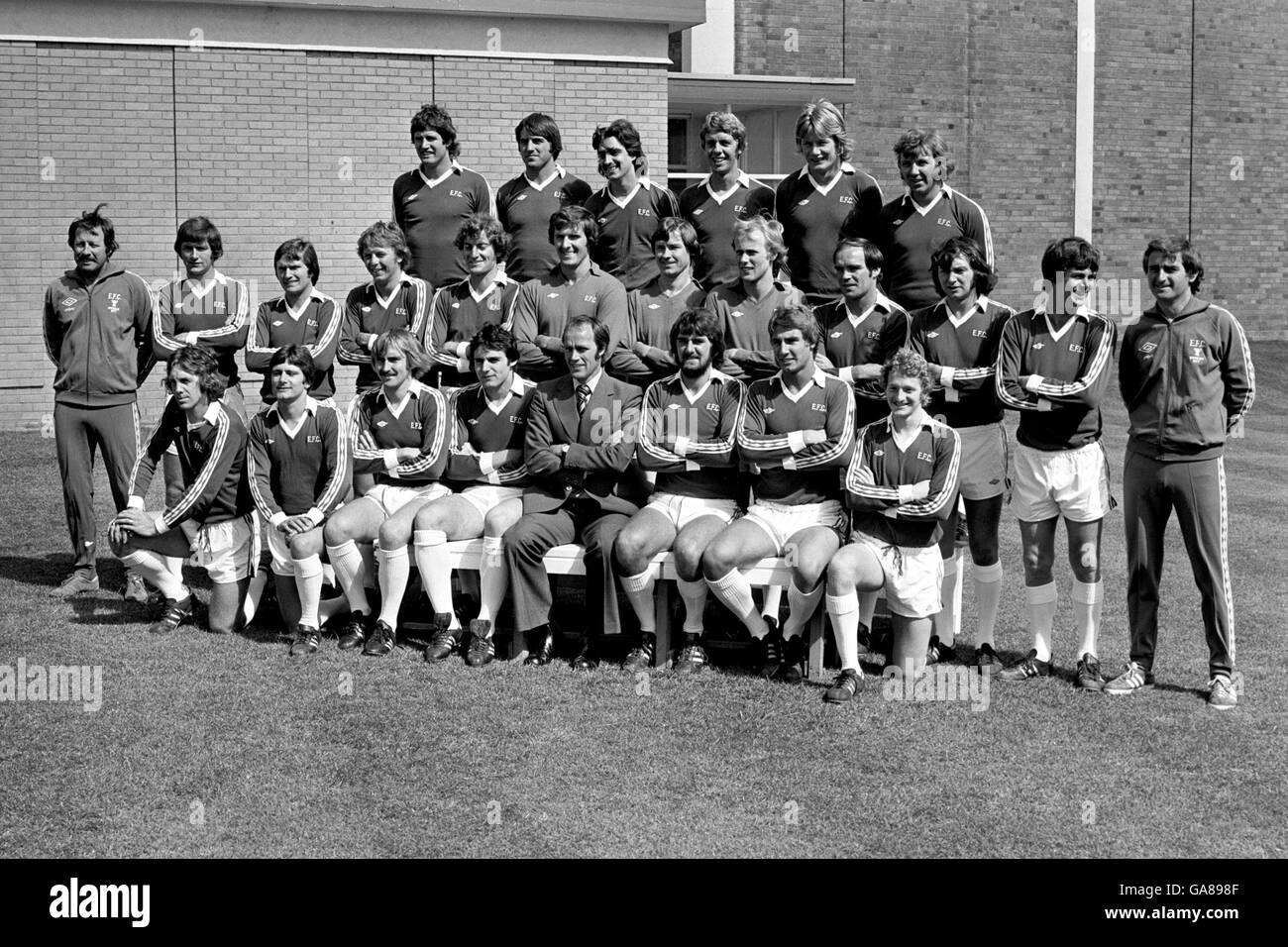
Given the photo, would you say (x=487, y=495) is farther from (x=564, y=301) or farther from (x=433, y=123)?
(x=433, y=123)

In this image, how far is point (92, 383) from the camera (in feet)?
31.7

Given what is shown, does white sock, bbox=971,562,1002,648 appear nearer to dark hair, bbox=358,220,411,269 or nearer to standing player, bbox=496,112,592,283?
standing player, bbox=496,112,592,283

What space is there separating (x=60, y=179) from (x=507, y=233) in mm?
9057

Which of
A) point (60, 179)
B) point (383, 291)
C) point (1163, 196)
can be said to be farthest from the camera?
point (1163, 196)

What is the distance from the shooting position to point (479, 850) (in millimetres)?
5410

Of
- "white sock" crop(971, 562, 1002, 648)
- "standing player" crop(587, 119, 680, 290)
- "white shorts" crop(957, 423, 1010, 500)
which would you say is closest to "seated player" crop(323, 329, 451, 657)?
"standing player" crop(587, 119, 680, 290)

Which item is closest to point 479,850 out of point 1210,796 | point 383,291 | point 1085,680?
point 1210,796

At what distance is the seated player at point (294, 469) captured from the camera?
8406 millimetres

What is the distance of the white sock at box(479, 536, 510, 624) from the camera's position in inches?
316

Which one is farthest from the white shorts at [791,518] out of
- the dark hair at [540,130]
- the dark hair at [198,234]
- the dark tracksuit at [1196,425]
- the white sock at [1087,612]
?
the dark hair at [198,234]

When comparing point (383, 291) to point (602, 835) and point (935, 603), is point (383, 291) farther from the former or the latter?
point (602, 835)

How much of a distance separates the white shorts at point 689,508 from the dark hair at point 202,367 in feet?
9.32

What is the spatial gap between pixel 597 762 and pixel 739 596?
1598 millimetres

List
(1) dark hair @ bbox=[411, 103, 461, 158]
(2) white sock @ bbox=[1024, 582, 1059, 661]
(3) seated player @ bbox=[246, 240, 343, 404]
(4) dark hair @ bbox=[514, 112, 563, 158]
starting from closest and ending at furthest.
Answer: (2) white sock @ bbox=[1024, 582, 1059, 661] → (3) seated player @ bbox=[246, 240, 343, 404] → (4) dark hair @ bbox=[514, 112, 563, 158] → (1) dark hair @ bbox=[411, 103, 461, 158]
